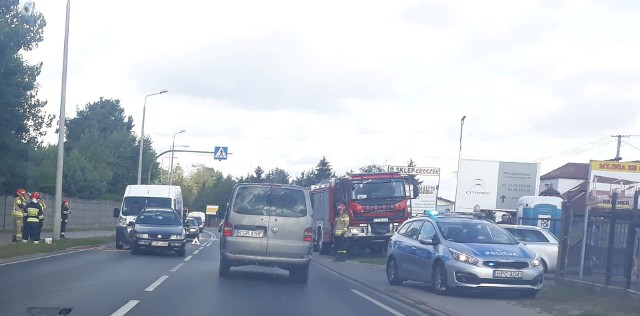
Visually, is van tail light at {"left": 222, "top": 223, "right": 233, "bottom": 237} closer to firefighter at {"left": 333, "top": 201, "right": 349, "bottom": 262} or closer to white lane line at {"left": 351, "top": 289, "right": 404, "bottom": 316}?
white lane line at {"left": 351, "top": 289, "right": 404, "bottom": 316}

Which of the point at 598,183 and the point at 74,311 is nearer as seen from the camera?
the point at 74,311

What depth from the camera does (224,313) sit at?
12.3m

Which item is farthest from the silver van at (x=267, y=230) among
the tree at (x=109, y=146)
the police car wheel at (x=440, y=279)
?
the tree at (x=109, y=146)

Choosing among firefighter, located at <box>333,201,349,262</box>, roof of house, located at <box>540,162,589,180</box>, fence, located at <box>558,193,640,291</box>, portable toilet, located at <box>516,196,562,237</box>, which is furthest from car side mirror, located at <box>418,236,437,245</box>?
roof of house, located at <box>540,162,589,180</box>

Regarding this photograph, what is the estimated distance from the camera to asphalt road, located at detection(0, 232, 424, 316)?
495 inches

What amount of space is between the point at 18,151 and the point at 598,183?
1184 inches

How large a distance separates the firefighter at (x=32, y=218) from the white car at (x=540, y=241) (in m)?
15.1

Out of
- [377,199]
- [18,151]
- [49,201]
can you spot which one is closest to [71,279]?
[377,199]

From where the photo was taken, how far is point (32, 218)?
1087 inches

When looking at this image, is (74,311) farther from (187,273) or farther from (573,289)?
(573,289)

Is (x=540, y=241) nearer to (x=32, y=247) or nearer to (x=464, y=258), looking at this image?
(x=464, y=258)

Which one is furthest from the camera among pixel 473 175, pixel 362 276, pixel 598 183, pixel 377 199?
pixel 473 175

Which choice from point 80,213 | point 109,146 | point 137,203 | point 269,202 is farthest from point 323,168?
point 269,202

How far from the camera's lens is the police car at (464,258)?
1642cm
